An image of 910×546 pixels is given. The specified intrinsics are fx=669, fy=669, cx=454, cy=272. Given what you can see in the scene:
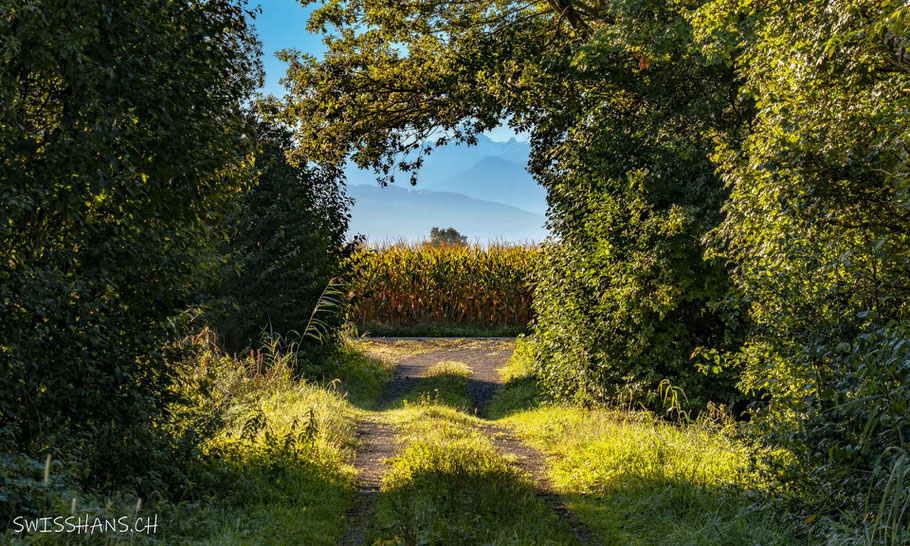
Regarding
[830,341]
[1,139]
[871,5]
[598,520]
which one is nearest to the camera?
[1,139]

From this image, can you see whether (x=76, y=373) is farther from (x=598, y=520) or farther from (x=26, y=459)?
(x=598, y=520)

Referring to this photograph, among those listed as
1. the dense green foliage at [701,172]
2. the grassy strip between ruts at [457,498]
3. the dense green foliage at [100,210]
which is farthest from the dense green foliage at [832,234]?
the dense green foliage at [100,210]

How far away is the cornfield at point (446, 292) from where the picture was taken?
2594 centimetres

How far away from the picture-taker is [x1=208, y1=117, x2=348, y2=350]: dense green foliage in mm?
13195

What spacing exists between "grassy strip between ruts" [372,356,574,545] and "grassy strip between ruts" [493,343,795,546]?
585 millimetres

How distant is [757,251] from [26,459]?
19.9ft

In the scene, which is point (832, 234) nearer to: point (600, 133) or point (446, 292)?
point (600, 133)

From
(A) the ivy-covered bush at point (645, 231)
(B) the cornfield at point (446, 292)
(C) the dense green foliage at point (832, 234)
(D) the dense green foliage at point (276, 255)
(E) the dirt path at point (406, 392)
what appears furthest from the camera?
(B) the cornfield at point (446, 292)

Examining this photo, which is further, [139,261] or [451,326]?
[451,326]

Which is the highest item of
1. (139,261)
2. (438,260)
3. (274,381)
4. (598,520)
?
(438,260)

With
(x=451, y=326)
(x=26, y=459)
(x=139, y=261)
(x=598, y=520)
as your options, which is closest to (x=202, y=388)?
(x=139, y=261)

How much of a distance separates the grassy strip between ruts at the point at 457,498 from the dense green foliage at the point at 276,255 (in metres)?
5.41

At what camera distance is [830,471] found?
4.73 m

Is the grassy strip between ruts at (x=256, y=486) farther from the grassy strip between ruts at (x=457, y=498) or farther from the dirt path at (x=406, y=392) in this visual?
the grassy strip between ruts at (x=457, y=498)
